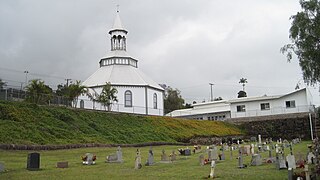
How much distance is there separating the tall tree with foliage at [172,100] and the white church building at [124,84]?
3307 centimetres

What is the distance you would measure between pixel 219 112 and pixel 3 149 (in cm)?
4828

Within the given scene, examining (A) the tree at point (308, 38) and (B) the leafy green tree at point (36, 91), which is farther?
(B) the leafy green tree at point (36, 91)

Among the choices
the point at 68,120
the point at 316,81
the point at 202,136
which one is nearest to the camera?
the point at 316,81

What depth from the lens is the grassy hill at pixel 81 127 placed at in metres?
29.3

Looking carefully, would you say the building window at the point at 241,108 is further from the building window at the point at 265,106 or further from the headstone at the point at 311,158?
the headstone at the point at 311,158

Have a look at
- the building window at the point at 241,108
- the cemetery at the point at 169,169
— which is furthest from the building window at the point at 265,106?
the cemetery at the point at 169,169

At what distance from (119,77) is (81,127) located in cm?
2493

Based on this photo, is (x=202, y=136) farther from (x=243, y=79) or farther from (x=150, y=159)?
(x=243, y=79)

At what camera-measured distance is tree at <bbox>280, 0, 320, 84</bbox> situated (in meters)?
21.2

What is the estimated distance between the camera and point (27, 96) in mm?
40781

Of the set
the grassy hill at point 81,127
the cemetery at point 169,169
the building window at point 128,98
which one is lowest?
the cemetery at point 169,169

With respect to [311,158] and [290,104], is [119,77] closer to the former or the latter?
[290,104]

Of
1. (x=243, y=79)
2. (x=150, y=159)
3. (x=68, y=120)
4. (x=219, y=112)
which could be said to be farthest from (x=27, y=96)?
(x=243, y=79)

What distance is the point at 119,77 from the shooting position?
5981 cm
